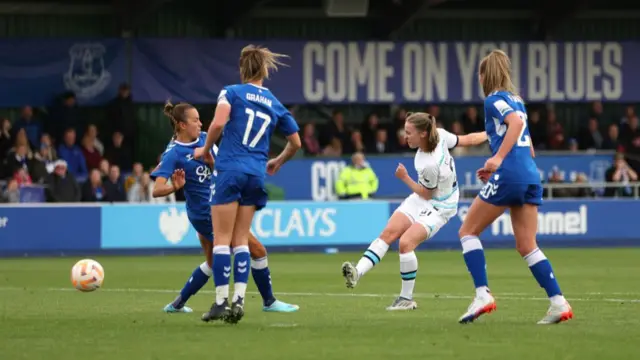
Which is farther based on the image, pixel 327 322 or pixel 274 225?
pixel 274 225

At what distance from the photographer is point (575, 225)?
89.6 feet

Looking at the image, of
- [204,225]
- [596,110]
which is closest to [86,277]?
[204,225]

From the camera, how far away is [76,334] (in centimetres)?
1016

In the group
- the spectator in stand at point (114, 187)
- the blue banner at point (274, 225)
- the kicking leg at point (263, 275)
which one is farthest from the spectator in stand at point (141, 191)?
the kicking leg at point (263, 275)

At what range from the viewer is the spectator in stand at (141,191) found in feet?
86.3

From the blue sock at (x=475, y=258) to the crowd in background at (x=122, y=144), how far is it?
52.5 ft

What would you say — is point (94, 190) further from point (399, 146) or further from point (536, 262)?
point (536, 262)

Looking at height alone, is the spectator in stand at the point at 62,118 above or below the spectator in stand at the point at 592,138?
above

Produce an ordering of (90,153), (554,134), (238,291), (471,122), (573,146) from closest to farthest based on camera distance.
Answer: (238,291) < (90,153) < (471,122) < (573,146) < (554,134)

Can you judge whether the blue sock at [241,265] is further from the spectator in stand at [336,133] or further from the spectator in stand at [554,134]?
the spectator in stand at [554,134]

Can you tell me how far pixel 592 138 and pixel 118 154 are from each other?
11423 mm

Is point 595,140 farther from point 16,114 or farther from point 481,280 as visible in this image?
point 481,280

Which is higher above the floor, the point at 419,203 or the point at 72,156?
the point at 419,203

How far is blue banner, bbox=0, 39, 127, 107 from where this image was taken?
30203mm
